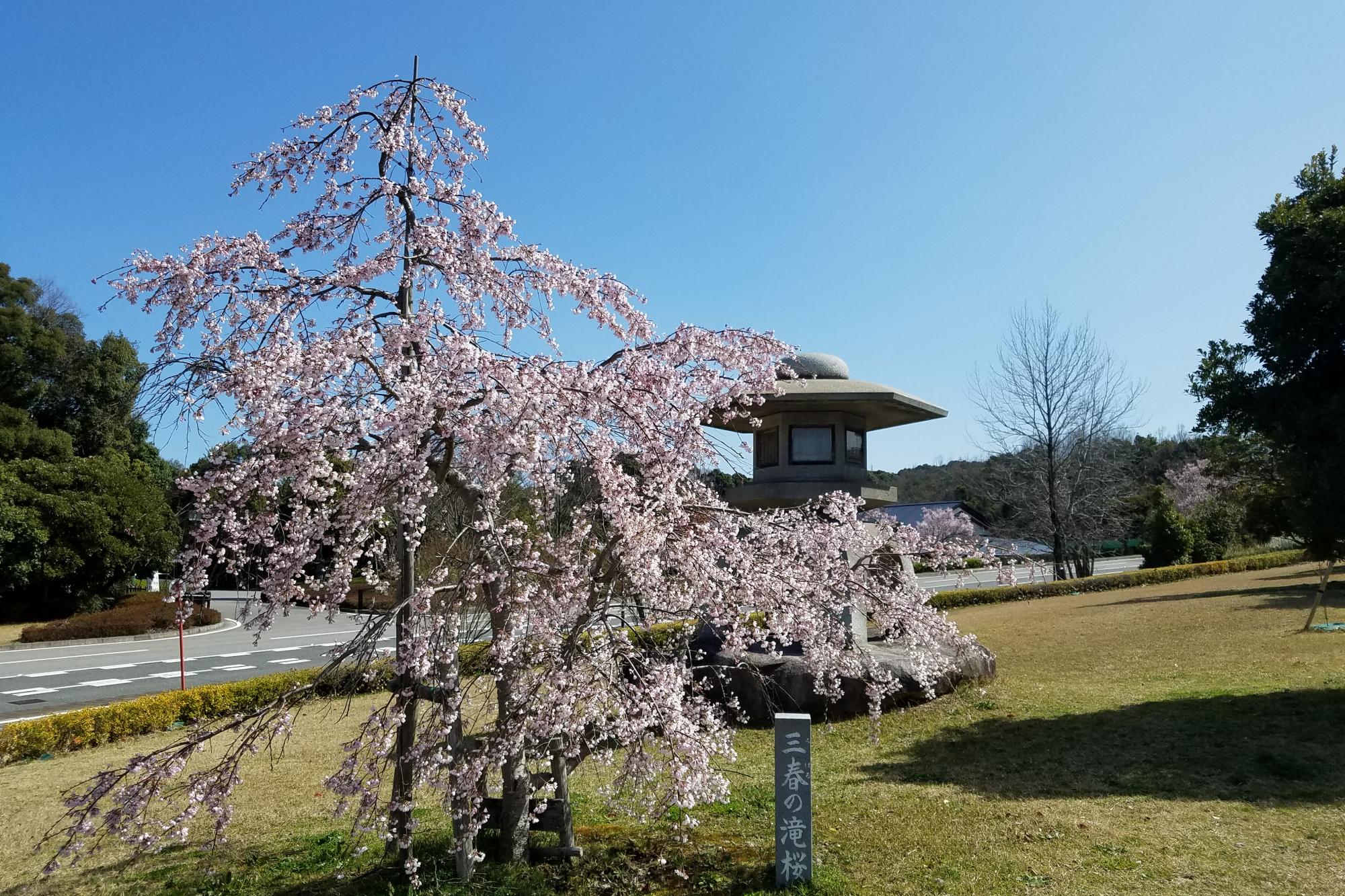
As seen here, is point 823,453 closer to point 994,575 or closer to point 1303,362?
point 1303,362

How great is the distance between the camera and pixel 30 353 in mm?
26062

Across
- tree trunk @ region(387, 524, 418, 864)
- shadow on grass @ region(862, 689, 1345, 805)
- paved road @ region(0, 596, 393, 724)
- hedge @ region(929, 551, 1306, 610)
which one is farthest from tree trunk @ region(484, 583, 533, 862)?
hedge @ region(929, 551, 1306, 610)

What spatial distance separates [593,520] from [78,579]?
25165 mm

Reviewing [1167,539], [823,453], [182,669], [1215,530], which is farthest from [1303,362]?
[1215,530]

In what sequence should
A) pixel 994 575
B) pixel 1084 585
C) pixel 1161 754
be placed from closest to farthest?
pixel 1161 754 → pixel 1084 585 → pixel 994 575

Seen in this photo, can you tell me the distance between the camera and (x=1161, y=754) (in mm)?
7043

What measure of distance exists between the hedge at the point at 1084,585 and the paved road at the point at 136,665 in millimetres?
14240

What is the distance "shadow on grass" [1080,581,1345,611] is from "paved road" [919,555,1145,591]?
487cm

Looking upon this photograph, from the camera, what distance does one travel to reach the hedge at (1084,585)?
2231 centimetres

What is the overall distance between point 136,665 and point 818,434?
504 inches

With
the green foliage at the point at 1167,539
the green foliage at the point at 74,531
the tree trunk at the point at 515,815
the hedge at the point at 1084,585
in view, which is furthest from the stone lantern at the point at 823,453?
the green foliage at the point at 1167,539

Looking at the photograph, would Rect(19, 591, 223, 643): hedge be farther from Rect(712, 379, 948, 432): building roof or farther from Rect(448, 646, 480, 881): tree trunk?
Rect(448, 646, 480, 881): tree trunk

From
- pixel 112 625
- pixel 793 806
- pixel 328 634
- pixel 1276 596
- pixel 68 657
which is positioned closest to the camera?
pixel 793 806

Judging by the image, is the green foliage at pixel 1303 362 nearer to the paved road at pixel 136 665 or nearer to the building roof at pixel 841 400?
the building roof at pixel 841 400
